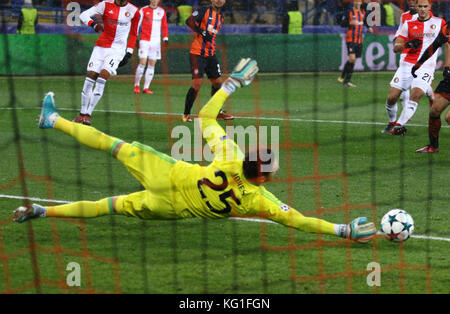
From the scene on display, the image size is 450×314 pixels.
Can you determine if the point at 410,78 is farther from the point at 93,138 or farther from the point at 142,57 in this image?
the point at 142,57

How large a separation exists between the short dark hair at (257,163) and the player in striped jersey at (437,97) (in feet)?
18.6

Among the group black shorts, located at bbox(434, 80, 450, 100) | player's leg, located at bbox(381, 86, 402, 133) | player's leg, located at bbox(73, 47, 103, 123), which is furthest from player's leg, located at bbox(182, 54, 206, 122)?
black shorts, located at bbox(434, 80, 450, 100)

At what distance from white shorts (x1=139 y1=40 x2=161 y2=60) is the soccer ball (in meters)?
13.9

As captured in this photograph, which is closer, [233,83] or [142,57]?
[233,83]

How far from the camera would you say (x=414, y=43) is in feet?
43.7

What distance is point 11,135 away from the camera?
13.0 meters

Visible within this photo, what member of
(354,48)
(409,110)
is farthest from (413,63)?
(354,48)

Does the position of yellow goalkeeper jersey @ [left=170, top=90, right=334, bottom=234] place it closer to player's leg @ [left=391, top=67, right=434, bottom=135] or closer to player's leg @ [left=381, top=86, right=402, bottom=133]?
player's leg @ [left=391, top=67, right=434, bottom=135]

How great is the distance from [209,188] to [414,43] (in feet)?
25.9

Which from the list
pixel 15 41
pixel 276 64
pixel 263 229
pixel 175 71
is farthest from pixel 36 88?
pixel 263 229

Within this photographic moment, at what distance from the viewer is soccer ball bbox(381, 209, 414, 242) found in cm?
679
